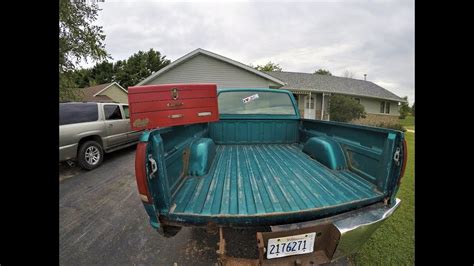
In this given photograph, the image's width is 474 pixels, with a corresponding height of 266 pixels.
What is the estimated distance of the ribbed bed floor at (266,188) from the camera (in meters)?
1.49

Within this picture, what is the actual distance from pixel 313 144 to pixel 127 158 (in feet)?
20.7

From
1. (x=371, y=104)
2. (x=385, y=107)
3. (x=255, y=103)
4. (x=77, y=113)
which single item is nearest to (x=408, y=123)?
(x=385, y=107)

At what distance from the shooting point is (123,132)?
263 inches

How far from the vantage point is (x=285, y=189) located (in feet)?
5.83

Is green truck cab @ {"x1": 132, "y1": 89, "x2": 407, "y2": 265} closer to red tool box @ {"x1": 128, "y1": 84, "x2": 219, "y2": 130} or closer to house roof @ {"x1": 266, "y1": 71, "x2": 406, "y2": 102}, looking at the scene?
red tool box @ {"x1": 128, "y1": 84, "x2": 219, "y2": 130}

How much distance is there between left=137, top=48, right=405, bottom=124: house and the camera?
498 inches

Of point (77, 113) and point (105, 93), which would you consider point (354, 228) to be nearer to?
point (77, 113)

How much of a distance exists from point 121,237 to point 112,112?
508 centimetres

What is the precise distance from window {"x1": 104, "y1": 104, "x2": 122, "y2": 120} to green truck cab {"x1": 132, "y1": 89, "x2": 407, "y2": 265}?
486cm

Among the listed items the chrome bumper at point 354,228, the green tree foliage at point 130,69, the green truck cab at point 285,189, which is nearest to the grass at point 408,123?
the green truck cab at point 285,189
